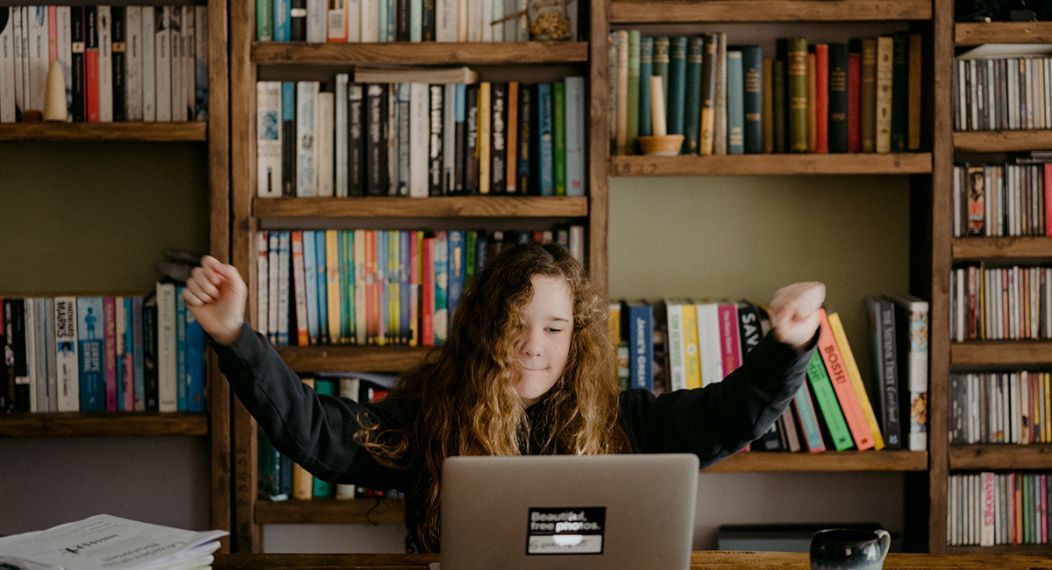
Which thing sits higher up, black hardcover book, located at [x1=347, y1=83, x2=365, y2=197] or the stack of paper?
black hardcover book, located at [x1=347, y1=83, x2=365, y2=197]

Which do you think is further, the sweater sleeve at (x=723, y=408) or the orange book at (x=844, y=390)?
the orange book at (x=844, y=390)

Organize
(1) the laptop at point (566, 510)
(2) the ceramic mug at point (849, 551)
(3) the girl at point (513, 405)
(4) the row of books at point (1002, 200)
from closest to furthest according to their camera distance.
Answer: (1) the laptop at point (566, 510) → (2) the ceramic mug at point (849, 551) → (3) the girl at point (513, 405) → (4) the row of books at point (1002, 200)

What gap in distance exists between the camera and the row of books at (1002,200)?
8.21ft

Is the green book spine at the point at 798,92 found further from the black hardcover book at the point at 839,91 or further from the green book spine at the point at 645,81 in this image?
the green book spine at the point at 645,81

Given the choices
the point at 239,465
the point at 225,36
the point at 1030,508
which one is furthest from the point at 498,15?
the point at 1030,508

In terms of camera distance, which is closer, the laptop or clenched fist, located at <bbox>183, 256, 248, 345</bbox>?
the laptop

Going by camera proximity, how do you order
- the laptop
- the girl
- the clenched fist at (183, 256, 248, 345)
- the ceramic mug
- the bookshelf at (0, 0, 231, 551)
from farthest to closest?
the bookshelf at (0, 0, 231, 551) < the girl < the clenched fist at (183, 256, 248, 345) < the ceramic mug < the laptop

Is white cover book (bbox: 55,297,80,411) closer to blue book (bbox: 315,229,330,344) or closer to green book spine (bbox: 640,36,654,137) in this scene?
blue book (bbox: 315,229,330,344)

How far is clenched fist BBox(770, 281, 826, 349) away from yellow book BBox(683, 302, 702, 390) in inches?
35.8

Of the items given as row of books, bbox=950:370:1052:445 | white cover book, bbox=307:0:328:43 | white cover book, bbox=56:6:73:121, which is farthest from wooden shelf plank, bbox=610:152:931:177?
white cover book, bbox=56:6:73:121

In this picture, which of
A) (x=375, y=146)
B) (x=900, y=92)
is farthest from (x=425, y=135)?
(x=900, y=92)

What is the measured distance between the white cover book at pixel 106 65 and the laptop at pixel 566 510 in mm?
1705

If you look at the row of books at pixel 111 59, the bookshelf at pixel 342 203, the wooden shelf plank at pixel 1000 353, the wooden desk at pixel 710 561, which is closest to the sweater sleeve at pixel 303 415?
the wooden desk at pixel 710 561

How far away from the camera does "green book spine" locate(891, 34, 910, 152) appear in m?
2.52
